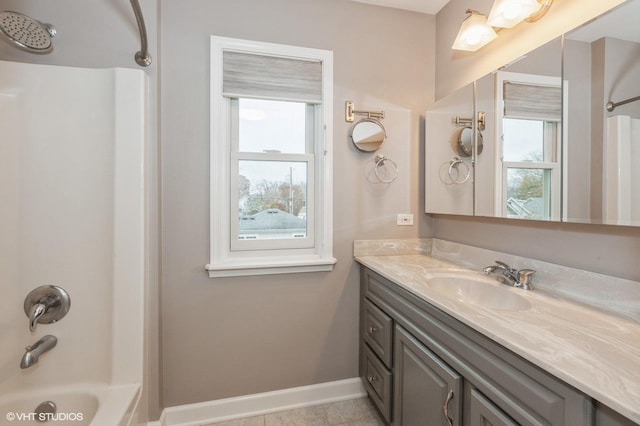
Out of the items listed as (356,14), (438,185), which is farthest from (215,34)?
(438,185)

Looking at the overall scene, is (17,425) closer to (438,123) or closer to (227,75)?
(227,75)

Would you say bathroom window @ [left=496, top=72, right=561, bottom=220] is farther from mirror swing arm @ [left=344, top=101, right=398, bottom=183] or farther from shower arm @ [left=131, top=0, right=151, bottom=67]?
shower arm @ [left=131, top=0, right=151, bottom=67]

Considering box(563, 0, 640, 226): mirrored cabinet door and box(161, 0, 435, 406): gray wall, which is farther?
box(161, 0, 435, 406): gray wall

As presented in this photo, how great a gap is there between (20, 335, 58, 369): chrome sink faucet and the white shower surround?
0.03 m

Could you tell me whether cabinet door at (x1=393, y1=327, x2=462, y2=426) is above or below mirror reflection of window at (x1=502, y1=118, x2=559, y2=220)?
below

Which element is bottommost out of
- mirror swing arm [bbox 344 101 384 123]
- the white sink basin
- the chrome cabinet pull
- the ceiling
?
the chrome cabinet pull

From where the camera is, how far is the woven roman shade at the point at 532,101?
3.73ft

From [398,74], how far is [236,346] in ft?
6.70

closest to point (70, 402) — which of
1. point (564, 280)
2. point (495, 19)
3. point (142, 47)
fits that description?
point (142, 47)

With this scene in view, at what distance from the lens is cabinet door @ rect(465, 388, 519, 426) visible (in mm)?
788

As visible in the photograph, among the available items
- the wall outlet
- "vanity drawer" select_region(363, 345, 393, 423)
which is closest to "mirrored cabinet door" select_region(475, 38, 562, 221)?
the wall outlet

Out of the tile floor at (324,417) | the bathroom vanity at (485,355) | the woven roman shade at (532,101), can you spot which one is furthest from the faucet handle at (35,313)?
the woven roman shade at (532,101)

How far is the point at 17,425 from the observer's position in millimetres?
1152

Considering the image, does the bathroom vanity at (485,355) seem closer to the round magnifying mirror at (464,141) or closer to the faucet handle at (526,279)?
the faucet handle at (526,279)
